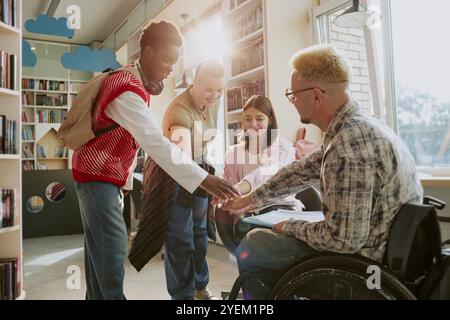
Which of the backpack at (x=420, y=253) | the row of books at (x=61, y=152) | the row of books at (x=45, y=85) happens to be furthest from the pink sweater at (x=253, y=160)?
the row of books at (x=61, y=152)

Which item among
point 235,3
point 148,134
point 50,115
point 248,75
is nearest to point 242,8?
point 235,3

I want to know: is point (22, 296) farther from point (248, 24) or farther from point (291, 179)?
point (248, 24)

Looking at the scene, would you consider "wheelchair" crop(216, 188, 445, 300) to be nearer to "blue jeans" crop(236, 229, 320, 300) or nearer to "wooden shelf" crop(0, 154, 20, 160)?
"blue jeans" crop(236, 229, 320, 300)

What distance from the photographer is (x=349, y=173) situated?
1.02 meters

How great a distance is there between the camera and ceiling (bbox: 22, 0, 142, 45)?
9.15 ft

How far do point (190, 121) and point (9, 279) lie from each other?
153 centimetres

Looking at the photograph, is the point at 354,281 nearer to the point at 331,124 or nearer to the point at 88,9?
the point at 331,124

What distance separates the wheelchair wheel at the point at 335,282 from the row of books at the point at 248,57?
2.51 metres

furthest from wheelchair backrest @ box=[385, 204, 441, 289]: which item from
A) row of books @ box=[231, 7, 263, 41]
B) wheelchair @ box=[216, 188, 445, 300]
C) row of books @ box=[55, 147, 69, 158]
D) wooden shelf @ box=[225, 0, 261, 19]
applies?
row of books @ box=[55, 147, 69, 158]

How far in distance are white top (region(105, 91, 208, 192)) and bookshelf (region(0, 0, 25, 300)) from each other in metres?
1.33

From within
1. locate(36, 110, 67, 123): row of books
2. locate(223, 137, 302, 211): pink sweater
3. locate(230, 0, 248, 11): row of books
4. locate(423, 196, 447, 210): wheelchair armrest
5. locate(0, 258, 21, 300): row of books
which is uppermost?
locate(230, 0, 248, 11): row of books

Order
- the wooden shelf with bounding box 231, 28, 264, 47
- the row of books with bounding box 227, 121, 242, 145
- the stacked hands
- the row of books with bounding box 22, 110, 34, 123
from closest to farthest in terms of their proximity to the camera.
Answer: the stacked hands < the wooden shelf with bounding box 231, 28, 264, 47 < the row of books with bounding box 227, 121, 242, 145 < the row of books with bounding box 22, 110, 34, 123
